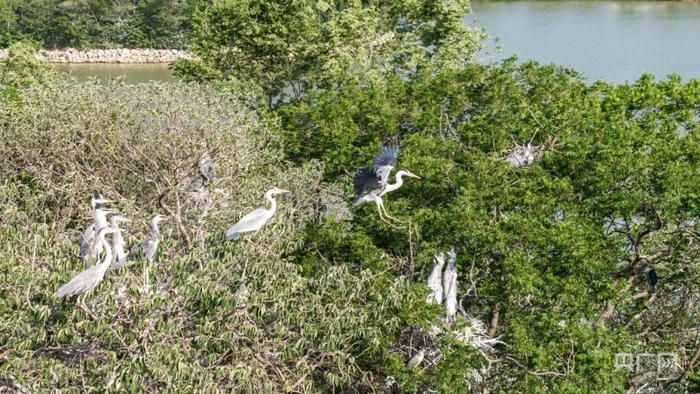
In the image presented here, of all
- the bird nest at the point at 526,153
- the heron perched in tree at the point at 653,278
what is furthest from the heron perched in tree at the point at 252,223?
the heron perched in tree at the point at 653,278

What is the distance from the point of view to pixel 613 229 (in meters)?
12.8

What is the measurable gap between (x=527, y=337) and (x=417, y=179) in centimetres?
304

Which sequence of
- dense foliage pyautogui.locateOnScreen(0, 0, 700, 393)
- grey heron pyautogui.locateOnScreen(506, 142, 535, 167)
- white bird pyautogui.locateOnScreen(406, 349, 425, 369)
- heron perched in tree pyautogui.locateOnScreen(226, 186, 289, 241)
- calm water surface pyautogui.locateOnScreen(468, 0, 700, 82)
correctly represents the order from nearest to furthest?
dense foliage pyautogui.locateOnScreen(0, 0, 700, 393) → heron perched in tree pyautogui.locateOnScreen(226, 186, 289, 241) → white bird pyautogui.locateOnScreen(406, 349, 425, 369) → grey heron pyautogui.locateOnScreen(506, 142, 535, 167) → calm water surface pyautogui.locateOnScreen(468, 0, 700, 82)

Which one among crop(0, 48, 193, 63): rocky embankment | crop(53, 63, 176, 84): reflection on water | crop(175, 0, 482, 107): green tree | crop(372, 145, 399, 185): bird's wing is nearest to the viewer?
crop(372, 145, 399, 185): bird's wing

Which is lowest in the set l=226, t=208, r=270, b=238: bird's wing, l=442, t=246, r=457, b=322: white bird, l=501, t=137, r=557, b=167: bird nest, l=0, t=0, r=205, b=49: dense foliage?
l=0, t=0, r=205, b=49: dense foliage

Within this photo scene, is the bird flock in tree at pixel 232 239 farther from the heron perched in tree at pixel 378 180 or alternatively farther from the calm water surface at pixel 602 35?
the calm water surface at pixel 602 35

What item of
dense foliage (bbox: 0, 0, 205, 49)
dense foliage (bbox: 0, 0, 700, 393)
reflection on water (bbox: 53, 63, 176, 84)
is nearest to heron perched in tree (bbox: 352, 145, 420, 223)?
dense foliage (bbox: 0, 0, 700, 393)

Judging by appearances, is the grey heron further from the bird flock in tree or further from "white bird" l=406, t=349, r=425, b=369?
"white bird" l=406, t=349, r=425, b=369

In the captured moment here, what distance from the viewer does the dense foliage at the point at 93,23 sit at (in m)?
56.6

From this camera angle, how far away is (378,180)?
432 inches

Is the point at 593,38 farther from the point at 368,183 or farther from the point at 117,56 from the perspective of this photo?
the point at 368,183

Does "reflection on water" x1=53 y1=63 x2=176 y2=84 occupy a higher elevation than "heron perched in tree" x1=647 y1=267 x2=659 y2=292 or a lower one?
lower

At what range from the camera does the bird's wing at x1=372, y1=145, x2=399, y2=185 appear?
35.6ft

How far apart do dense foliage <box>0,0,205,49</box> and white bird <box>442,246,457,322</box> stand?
47229 mm
